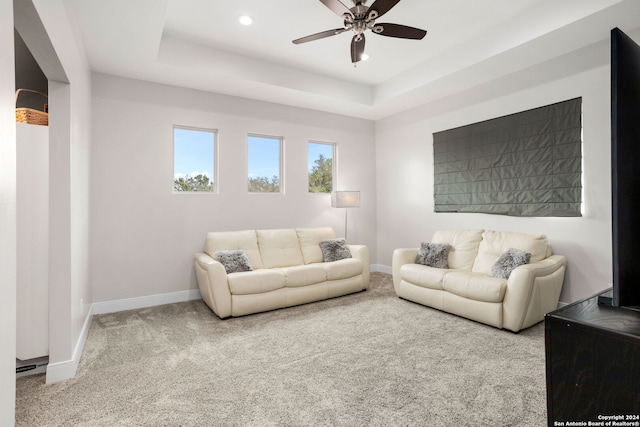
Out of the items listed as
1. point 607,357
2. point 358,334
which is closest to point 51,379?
point 358,334

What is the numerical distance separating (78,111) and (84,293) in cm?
172

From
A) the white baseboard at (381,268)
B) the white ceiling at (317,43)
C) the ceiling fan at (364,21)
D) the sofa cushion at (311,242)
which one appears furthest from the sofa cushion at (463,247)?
the ceiling fan at (364,21)

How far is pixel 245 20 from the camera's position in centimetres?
339

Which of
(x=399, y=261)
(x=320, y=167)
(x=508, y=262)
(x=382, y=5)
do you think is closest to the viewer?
(x=382, y=5)

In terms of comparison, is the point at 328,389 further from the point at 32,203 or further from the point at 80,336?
the point at 32,203

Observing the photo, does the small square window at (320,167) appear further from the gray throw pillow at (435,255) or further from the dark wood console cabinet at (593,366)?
the dark wood console cabinet at (593,366)

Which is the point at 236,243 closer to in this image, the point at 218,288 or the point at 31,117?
the point at 218,288

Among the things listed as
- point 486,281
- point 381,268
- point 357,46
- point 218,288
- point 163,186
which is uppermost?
point 357,46

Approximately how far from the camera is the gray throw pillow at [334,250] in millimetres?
4770

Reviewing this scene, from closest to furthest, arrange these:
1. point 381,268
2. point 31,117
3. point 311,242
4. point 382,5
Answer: point 31,117
point 382,5
point 311,242
point 381,268

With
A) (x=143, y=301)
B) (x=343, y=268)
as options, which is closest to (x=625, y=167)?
(x=343, y=268)

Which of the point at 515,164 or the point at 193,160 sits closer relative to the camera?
the point at 515,164

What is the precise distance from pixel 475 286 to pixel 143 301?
391cm

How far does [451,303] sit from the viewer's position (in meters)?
3.64
